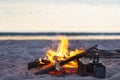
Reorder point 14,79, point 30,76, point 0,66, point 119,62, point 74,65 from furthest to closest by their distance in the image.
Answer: point 119,62 → point 0,66 → point 74,65 → point 30,76 → point 14,79

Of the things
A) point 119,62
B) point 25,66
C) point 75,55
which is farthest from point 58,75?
point 119,62

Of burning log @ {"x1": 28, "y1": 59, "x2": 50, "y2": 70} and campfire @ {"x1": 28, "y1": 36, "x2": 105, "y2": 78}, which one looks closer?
campfire @ {"x1": 28, "y1": 36, "x2": 105, "y2": 78}

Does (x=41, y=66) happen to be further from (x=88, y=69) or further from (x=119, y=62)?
(x=119, y=62)

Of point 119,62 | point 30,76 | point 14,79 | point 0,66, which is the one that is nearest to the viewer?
point 14,79

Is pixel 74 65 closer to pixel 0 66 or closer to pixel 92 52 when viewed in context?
pixel 92 52

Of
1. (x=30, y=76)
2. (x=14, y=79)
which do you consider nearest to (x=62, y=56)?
(x=30, y=76)

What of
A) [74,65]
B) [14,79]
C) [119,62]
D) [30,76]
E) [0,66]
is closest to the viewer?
[14,79]

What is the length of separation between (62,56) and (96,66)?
310 centimetres

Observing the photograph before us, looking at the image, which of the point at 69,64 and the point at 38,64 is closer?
the point at 69,64

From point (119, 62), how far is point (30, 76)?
7.84m

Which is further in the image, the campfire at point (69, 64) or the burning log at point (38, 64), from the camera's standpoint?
the burning log at point (38, 64)

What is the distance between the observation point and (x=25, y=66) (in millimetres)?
25406

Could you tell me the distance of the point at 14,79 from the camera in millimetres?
20375

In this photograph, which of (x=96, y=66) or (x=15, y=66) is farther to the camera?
(x=15, y=66)
